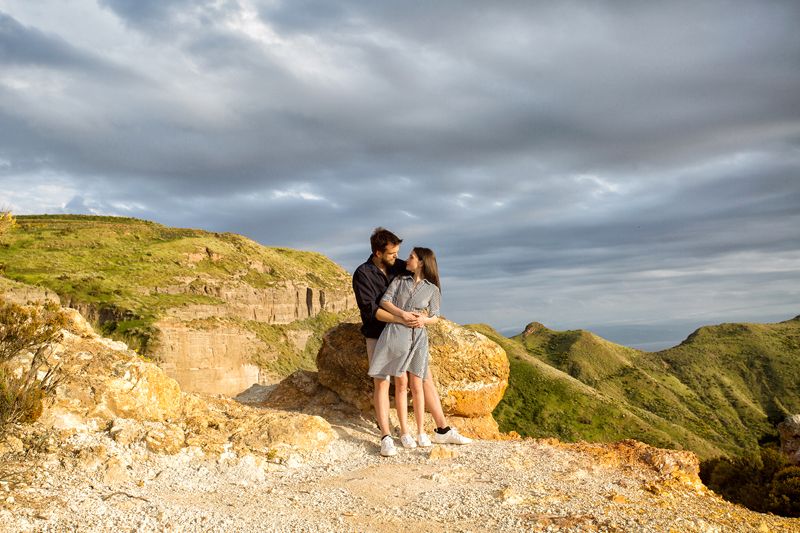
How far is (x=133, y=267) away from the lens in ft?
287

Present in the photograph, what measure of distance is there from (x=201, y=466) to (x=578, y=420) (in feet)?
271

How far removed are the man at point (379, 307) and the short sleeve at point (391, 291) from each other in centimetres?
20

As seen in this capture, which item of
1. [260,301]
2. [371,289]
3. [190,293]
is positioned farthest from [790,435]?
[260,301]

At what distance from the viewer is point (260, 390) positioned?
15.5m

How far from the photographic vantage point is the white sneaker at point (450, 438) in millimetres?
9898

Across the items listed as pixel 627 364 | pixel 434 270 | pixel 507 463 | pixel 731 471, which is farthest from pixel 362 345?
pixel 627 364

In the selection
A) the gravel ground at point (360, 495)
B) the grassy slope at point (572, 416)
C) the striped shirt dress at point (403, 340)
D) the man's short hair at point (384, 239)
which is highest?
the man's short hair at point (384, 239)

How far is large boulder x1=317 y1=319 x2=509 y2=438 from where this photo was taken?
12789mm

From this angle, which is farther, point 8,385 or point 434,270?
point 434,270

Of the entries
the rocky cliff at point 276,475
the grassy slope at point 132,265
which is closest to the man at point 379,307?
the rocky cliff at point 276,475

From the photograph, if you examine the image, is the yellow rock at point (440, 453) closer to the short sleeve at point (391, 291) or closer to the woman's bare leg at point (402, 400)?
the woman's bare leg at point (402, 400)

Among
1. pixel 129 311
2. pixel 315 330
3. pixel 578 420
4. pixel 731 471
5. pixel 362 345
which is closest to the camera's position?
pixel 362 345

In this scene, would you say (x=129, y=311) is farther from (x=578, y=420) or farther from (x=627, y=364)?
(x=627, y=364)

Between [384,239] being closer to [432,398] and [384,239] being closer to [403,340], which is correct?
[403,340]
